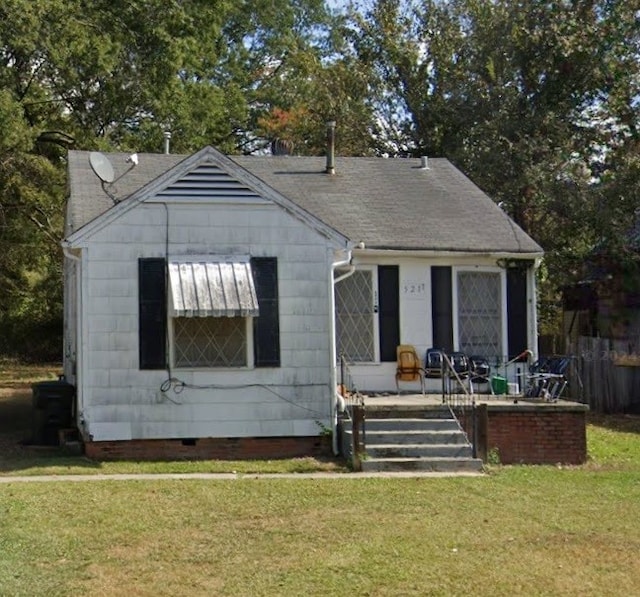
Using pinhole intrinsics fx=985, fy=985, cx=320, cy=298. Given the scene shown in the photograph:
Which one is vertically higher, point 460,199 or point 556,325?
point 460,199

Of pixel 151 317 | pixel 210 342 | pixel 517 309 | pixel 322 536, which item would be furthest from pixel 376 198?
pixel 322 536

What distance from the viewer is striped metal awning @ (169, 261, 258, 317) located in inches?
520

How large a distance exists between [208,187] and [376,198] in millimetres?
4562

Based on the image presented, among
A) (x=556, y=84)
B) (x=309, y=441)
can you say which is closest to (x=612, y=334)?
(x=556, y=84)

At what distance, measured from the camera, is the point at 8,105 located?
2061cm

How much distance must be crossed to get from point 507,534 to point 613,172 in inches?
710

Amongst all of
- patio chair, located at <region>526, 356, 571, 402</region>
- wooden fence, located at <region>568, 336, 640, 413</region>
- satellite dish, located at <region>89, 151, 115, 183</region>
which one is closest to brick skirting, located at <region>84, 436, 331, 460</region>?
patio chair, located at <region>526, 356, 571, 402</region>

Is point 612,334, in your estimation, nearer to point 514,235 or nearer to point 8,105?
point 514,235

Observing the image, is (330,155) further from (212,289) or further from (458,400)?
(458,400)

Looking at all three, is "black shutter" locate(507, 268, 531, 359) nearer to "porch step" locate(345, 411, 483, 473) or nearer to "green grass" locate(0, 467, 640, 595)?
"porch step" locate(345, 411, 483, 473)

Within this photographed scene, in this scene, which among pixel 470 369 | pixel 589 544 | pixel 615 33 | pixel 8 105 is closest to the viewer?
pixel 589 544

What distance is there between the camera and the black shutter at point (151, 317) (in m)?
13.5

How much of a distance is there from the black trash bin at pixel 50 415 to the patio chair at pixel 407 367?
17.0 feet

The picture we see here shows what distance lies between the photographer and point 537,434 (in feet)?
46.3
